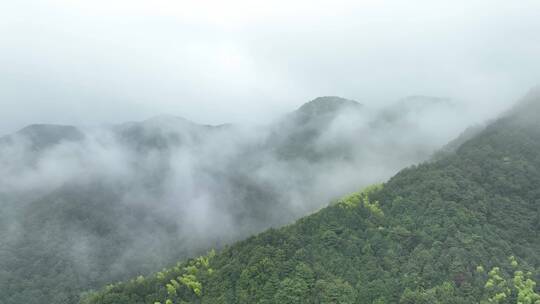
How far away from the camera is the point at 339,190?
175375mm

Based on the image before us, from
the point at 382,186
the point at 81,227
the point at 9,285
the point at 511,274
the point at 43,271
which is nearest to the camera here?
the point at 511,274

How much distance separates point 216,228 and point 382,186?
104478 millimetres

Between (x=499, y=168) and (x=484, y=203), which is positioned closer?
(x=484, y=203)

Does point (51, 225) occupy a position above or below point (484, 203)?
above

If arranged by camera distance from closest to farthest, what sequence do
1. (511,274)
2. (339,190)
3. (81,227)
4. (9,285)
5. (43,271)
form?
(511,274), (9,285), (43,271), (339,190), (81,227)

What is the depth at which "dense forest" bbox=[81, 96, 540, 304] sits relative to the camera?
232 feet

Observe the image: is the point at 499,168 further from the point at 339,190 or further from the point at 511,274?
the point at 339,190

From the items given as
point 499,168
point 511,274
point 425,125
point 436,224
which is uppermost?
point 425,125

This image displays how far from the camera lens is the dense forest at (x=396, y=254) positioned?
70.6 m

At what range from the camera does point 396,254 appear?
77.4 meters

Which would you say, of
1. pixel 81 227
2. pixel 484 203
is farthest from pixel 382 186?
pixel 81 227

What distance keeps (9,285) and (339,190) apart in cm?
10543

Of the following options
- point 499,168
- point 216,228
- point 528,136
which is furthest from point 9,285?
point 528,136

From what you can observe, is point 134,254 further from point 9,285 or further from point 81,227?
point 9,285
